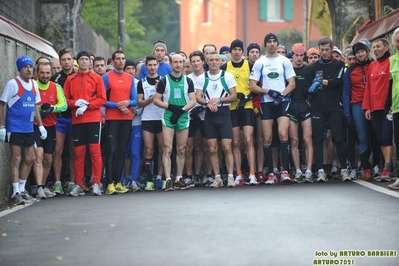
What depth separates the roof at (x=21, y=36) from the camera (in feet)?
45.0

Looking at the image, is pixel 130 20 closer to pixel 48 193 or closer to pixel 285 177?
pixel 285 177

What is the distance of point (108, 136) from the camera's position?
14.2 metres

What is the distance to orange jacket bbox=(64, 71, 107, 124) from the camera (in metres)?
13.8

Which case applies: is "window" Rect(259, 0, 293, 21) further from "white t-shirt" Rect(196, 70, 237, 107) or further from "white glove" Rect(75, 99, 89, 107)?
"white glove" Rect(75, 99, 89, 107)

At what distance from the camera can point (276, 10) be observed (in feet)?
188

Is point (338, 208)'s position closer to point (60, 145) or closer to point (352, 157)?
point (352, 157)

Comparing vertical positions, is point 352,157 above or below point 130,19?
below

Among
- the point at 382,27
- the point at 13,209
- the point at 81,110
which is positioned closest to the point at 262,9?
the point at 382,27

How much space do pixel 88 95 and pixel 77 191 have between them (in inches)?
56.4

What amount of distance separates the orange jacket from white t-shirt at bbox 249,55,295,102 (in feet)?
7.76

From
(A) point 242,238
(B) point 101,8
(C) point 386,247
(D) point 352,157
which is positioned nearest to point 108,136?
(D) point 352,157

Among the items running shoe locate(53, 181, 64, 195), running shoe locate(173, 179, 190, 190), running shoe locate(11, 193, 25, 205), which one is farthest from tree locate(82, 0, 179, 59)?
running shoe locate(11, 193, 25, 205)

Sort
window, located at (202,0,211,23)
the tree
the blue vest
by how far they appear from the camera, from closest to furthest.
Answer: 1. the blue vest
2. the tree
3. window, located at (202,0,211,23)

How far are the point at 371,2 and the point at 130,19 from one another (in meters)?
31.9
